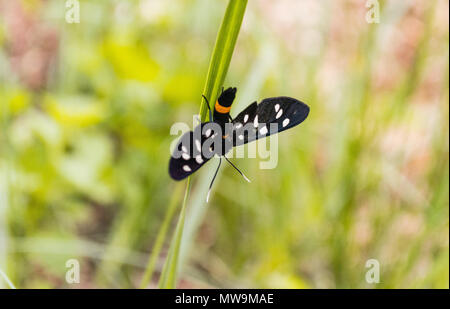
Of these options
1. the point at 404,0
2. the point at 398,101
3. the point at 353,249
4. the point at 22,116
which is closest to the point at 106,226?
the point at 22,116

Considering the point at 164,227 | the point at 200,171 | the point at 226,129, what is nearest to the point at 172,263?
the point at 164,227

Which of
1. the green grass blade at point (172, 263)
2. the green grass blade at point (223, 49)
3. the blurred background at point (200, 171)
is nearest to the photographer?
the green grass blade at point (223, 49)

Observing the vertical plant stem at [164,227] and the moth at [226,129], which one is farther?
the vertical plant stem at [164,227]

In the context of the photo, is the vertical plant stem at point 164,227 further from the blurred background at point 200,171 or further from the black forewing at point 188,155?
the blurred background at point 200,171

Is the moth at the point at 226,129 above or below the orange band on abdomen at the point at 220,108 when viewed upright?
below

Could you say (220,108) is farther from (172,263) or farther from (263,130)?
(172,263)

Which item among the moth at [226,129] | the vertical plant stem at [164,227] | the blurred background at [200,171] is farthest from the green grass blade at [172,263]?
the blurred background at [200,171]

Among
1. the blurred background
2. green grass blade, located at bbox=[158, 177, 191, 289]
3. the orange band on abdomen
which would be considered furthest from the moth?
the blurred background
